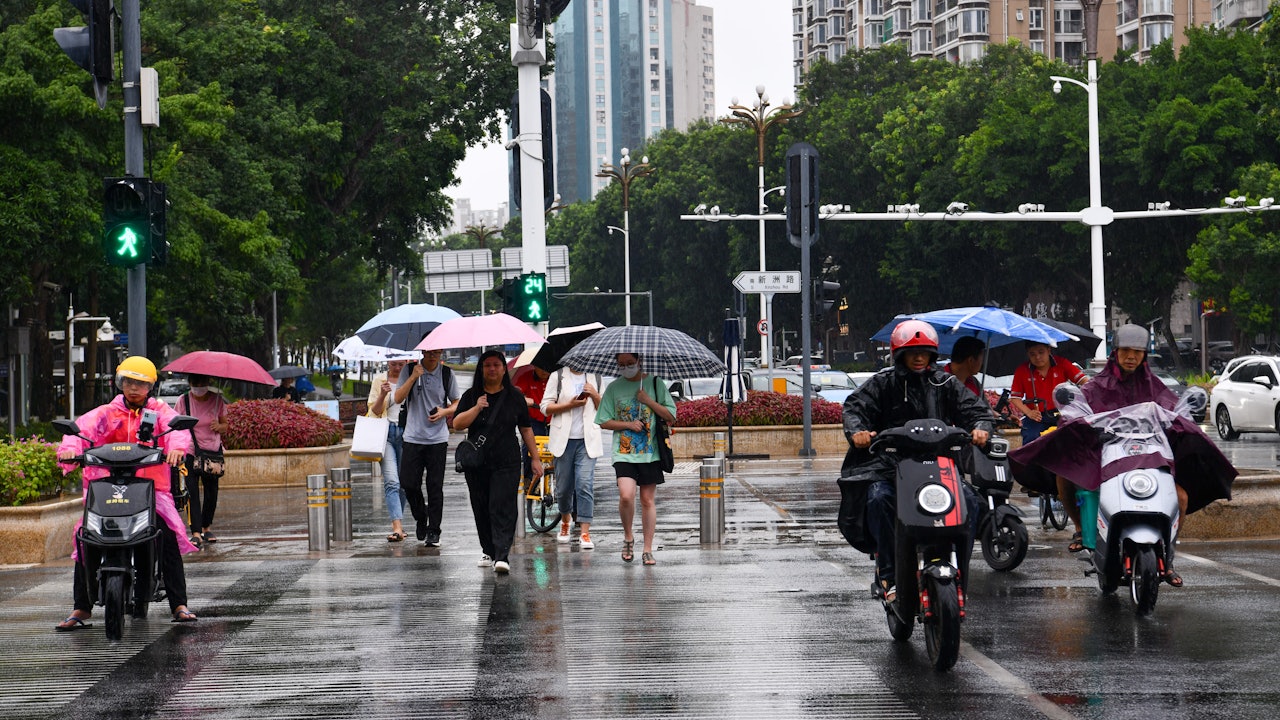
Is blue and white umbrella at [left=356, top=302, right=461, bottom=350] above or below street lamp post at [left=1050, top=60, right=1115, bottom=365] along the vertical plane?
below

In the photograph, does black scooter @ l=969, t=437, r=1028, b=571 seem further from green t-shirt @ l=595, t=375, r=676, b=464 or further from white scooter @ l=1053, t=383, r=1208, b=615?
green t-shirt @ l=595, t=375, r=676, b=464

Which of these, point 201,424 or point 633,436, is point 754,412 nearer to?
point 201,424

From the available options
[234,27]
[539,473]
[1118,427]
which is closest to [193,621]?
[539,473]

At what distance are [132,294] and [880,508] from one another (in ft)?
32.3

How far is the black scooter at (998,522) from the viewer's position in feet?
37.6

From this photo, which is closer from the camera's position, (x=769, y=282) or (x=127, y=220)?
(x=127, y=220)

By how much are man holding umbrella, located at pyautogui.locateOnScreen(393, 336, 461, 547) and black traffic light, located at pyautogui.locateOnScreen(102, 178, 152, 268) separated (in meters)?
3.06

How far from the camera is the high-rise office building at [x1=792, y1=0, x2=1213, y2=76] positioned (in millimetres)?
97438

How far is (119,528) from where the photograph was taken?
9.23m

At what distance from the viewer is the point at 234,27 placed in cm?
3641

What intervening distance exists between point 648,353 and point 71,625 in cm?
494

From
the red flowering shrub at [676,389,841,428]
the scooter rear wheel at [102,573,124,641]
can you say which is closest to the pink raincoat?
the scooter rear wheel at [102,573,124,641]

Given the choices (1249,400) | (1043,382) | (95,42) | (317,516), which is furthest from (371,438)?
(1249,400)

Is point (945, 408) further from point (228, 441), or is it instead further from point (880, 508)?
point (228, 441)
